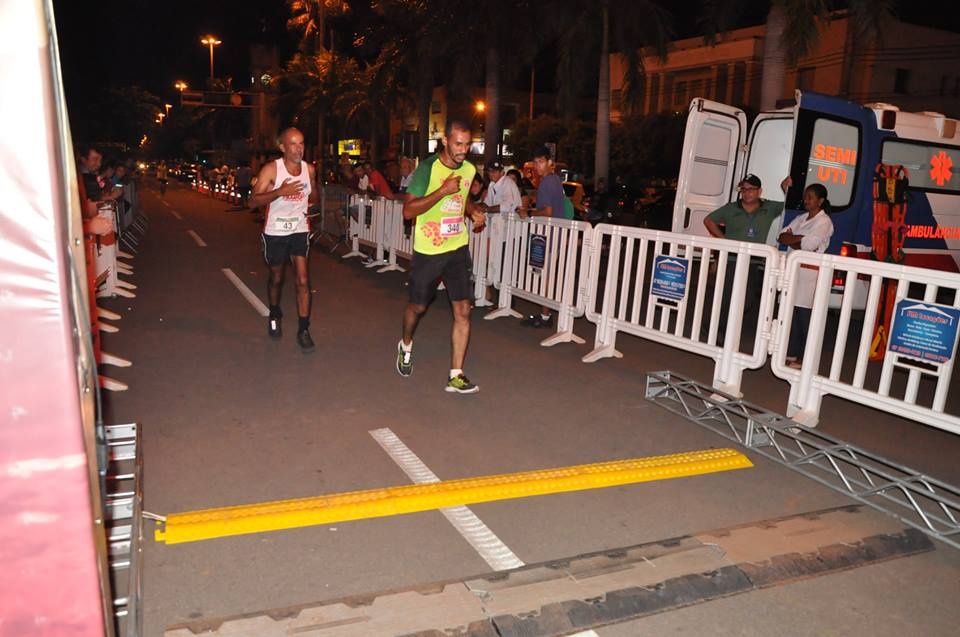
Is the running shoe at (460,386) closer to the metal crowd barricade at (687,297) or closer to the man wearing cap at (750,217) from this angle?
the metal crowd barricade at (687,297)

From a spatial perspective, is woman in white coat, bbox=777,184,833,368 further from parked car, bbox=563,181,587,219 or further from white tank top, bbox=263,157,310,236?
parked car, bbox=563,181,587,219

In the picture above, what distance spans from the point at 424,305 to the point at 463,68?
23353 millimetres

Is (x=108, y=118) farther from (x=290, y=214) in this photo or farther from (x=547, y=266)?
(x=547, y=266)

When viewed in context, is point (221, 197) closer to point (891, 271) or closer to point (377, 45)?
point (377, 45)

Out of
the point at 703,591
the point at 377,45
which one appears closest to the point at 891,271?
the point at 703,591

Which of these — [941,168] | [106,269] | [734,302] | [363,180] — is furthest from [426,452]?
[363,180]

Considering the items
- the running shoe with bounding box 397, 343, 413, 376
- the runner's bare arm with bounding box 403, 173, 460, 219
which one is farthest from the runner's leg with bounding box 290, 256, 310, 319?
the runner's bare arm with bounding box 403, 173, 460, 219

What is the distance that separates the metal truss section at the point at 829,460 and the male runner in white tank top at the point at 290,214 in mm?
3625

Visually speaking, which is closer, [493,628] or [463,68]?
[493,628]

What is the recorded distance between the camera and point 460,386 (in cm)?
667

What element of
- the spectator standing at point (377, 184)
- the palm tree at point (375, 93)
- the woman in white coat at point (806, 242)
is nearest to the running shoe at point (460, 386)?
the woman in white coat at point (806, 242)

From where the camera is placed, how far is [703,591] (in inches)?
140

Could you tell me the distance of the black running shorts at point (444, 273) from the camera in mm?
6586

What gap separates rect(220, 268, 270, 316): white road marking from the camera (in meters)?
9.98
